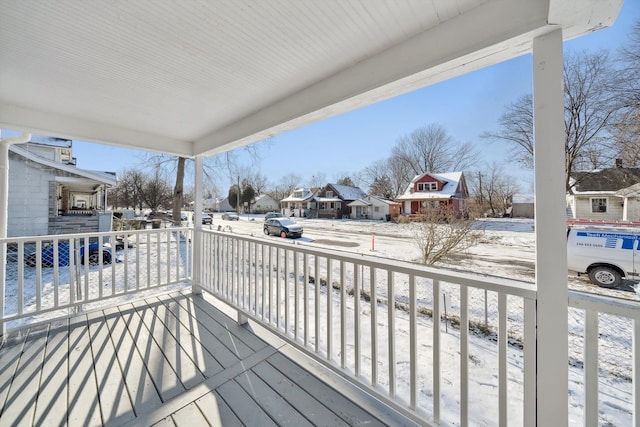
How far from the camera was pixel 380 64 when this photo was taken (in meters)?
1.54

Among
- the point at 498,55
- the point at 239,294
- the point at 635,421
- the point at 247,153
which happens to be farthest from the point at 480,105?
the point at 247,153

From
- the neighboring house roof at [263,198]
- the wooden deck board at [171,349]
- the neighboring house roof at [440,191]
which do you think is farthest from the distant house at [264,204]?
the neighboring house roof at [440,191]

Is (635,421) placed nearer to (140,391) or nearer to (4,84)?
(140,391)

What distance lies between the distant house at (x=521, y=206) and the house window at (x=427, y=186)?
0.58 m

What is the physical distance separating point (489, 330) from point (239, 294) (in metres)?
2.45

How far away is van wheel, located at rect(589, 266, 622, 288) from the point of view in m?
1.41

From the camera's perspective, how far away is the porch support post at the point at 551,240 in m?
1.03

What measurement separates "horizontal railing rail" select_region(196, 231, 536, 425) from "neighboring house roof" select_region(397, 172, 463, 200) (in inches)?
29.4

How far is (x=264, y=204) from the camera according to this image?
4906 mm

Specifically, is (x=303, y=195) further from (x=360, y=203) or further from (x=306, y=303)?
(x=306, y=303)

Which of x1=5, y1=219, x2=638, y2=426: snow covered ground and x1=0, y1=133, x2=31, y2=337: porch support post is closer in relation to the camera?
x1=5, y1=219, x2=638, y2=426: snow covered ground

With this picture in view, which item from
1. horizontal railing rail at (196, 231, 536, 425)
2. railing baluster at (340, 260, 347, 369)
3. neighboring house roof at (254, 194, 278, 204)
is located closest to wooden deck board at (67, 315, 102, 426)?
horizontal railing rail at (196, 231, 536, 425)

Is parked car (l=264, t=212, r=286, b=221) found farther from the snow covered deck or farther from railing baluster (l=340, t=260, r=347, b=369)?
railing baluster (l=340, t=260, r=347, b=369)

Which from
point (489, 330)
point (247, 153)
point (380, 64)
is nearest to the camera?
point (380, 64)
